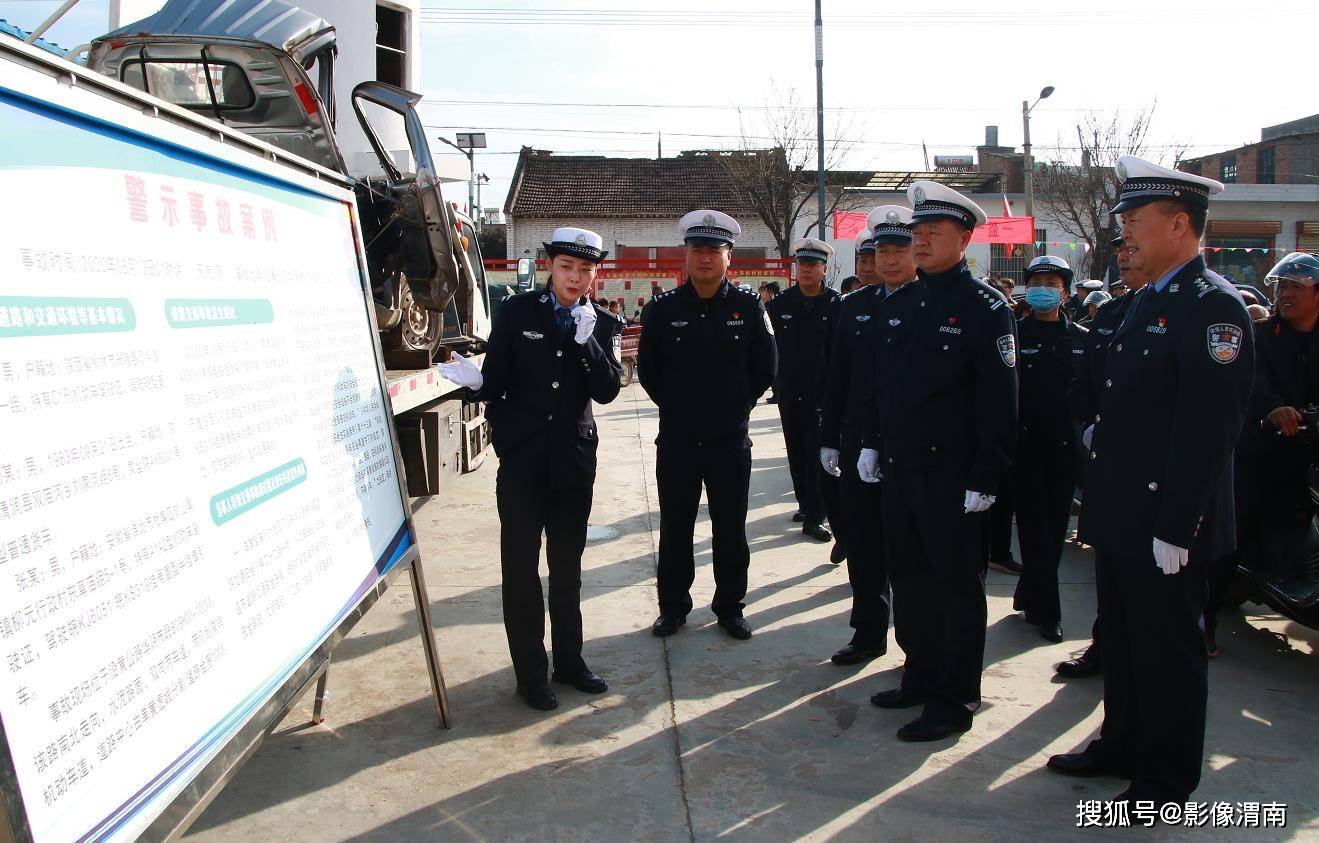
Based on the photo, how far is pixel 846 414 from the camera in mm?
4711

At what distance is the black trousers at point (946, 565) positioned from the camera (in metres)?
3.72

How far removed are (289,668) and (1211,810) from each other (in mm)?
2862

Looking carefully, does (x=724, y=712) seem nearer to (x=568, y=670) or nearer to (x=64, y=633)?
(x=568, y=670)

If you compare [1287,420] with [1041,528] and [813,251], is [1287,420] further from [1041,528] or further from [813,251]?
[813,251]

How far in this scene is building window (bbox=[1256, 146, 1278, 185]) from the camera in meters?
41.5

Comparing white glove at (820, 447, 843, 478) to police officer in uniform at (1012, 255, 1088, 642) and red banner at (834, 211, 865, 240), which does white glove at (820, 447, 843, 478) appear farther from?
red banner at (834, 211, 865, 240)

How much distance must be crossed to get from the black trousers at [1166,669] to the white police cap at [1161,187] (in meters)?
1.15

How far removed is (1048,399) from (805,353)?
6.41ft

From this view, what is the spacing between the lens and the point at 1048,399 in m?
5.06

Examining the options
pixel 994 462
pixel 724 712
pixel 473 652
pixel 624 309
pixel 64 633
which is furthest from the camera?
pixel 624 309

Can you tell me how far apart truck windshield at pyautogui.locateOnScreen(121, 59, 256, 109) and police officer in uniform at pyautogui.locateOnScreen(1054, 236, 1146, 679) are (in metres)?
5.01

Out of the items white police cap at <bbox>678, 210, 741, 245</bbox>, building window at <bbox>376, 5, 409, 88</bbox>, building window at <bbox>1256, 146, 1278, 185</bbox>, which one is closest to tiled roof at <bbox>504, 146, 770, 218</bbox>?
building window at <bbox>1256, 146, 1278, 185</bbox>

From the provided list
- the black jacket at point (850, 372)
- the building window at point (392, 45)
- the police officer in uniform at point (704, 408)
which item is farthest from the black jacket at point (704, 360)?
the building window at point (392, 45)

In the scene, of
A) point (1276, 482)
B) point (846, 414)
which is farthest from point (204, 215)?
point (1276, 482)
